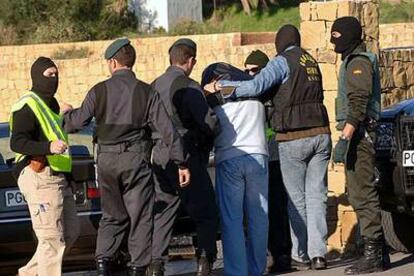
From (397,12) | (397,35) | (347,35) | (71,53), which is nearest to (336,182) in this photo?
(347,35)

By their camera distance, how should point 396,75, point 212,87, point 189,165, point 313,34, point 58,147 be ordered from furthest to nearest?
point 396,75
point 313,34
point 212,87
point 189,165
point 58,147

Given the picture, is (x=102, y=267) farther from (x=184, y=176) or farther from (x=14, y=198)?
(x=14, y=198)

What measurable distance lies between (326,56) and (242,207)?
243 cm

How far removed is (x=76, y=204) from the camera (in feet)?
28.3

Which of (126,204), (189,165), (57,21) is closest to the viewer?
(126,204)

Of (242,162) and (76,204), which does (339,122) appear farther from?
(76,204)

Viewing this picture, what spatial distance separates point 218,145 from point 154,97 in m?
0.66

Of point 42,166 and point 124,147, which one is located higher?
point 124,147

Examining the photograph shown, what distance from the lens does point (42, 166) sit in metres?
7.59

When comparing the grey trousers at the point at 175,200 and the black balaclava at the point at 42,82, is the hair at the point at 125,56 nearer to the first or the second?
the black balaclava at the point at 42,82

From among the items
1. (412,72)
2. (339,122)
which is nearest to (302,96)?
(339,122)

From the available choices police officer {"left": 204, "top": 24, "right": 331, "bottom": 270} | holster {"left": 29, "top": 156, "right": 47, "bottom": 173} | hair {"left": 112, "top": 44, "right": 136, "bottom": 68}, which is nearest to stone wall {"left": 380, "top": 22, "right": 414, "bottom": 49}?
police officer {"left": 204, "top": 24, "right": 331, "bottom": 270}

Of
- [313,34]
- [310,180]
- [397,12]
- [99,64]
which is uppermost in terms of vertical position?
[397,12]

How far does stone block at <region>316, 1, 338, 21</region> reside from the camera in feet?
32.7
